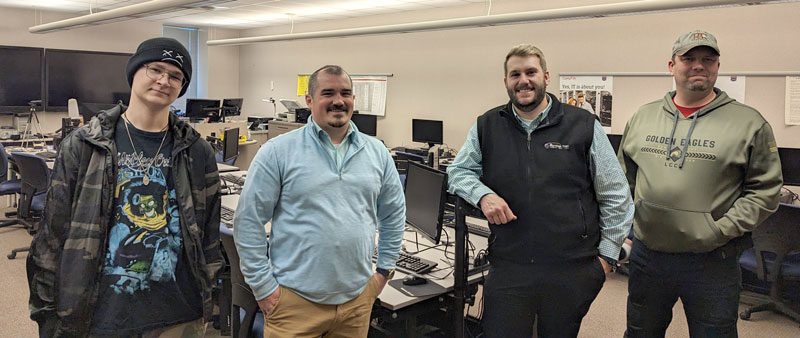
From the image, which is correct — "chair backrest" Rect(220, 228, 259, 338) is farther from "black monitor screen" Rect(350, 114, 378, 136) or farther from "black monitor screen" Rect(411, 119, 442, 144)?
"black monitor screen" Rect(350, 114, 378, 136)

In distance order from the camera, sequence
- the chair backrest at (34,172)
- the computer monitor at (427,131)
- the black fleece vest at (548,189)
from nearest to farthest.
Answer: the black fleece vest at (548,189) → the chair backrest at (34,172) → the computer monitor at (427,131)

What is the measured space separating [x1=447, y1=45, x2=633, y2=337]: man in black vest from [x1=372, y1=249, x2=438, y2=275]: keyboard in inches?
21.8

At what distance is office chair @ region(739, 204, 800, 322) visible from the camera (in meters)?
3.46

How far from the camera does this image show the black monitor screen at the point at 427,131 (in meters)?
7.32

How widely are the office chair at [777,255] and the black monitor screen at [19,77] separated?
31.8 ft

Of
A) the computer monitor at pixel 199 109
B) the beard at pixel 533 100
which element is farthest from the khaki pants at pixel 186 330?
the computer monitor at pixel 199 109

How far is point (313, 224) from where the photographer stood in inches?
70.0

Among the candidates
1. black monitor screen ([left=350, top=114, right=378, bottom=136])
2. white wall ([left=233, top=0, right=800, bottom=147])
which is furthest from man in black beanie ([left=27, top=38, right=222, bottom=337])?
black monitor screen ([left=350, top=114, right=378, bottom=136])

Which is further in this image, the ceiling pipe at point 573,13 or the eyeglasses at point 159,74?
the ceiling pipe at point 573,13

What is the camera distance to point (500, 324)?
77.7 inches

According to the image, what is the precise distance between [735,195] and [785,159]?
125 inches

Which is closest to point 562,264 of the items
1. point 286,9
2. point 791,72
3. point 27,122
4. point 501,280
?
point 501,280

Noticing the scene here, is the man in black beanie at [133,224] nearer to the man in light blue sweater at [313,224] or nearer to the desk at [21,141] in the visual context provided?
the man in light blue sweater at [313,224]

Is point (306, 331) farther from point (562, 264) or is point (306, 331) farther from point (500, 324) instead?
point (562, 264)
